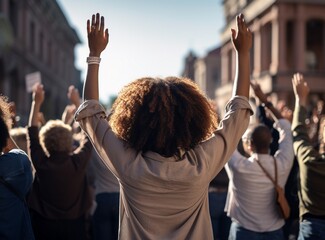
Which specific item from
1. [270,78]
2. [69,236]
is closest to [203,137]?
[69,236]

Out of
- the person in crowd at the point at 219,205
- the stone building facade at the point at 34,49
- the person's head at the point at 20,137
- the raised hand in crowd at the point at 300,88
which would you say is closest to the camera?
the raised hand in crowd at the point at 300,88

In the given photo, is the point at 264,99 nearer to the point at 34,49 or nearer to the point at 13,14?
the point at 13,14

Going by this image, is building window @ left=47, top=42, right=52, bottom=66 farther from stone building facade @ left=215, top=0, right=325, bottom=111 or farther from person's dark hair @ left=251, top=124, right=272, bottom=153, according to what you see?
person's dark hair @ left=251, top=124, right=272, bottom=153

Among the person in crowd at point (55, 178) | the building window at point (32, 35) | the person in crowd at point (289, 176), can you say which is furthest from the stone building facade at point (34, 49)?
the person in crowd at point (289, 176)

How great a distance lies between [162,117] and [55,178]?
1820 mm

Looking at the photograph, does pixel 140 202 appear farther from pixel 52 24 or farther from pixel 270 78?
pixel 52 24

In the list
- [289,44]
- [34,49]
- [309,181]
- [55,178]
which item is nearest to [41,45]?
[34,49]

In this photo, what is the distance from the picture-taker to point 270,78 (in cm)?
3188

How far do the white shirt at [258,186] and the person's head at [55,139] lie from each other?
1320mm

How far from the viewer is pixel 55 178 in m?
3.73

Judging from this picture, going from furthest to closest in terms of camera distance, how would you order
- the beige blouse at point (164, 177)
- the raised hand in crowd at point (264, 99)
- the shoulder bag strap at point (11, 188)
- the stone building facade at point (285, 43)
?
the stone building facade at point (285, 43), the raised hand in crowd at point (264, 99), the shoulder bag strap at point (11, 188), the beige blouse at point (164, 177)

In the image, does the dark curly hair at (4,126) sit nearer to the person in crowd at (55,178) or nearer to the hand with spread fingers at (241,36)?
the person in crowd at (55,178)

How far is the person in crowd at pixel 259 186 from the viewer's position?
360 centimetres

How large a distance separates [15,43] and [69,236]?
871 inches
